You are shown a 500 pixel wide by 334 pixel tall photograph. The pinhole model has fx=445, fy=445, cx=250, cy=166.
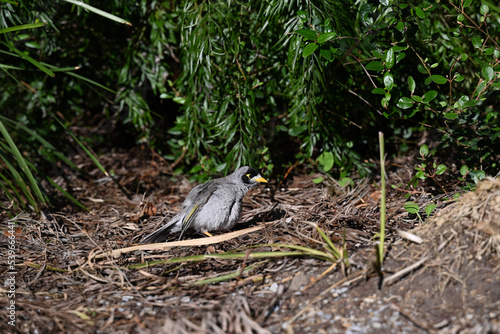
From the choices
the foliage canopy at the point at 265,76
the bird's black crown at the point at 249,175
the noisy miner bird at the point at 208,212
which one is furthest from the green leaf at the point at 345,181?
the noisy miner bird at the point at 208,212

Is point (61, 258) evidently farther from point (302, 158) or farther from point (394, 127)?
point (394, 127)

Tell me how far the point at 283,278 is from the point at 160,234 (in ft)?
3.78

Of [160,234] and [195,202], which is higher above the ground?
[195,202]

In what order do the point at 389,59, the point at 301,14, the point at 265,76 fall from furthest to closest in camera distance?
1. the point at 265,76
2. the point at 301,14
3. the point at 389,59

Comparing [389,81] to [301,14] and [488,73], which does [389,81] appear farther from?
[301,14]

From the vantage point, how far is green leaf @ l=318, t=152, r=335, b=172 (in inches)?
155

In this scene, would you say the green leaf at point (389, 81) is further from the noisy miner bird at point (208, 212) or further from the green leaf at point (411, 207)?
the noisy miner bird at point (208, 212)

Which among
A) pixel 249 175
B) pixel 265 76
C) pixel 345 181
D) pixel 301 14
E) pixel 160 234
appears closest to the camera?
pixel 301 14

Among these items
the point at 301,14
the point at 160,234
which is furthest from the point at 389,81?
the point at 160,234

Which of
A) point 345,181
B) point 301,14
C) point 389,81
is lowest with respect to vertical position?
point 345,181

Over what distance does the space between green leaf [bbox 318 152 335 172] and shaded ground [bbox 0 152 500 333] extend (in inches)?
16.9

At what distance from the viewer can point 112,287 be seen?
264 cm

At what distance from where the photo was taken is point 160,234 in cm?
331

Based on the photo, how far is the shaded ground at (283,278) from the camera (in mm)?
2105
